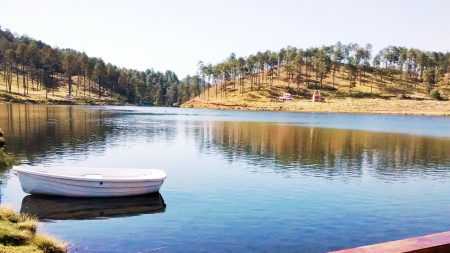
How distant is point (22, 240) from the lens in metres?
16.8

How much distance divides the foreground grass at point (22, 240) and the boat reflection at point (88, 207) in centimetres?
556

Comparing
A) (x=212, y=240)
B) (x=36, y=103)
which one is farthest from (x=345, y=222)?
(x=36, y=103)

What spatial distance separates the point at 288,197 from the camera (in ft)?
107

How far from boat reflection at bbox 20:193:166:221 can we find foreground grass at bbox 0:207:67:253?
5.56 metres

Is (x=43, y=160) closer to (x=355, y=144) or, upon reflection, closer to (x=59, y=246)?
(x=59, y=246)

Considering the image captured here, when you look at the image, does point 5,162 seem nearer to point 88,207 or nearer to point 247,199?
point 88,207

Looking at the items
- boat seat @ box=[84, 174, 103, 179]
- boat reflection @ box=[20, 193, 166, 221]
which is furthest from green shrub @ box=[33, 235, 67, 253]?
boat seat @ box=[84, 174, 103, 179]

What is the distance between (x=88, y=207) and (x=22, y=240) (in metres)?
11.1

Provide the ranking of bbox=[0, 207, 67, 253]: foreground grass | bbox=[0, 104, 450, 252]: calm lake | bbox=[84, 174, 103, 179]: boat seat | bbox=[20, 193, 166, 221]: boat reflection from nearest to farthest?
bbox=[0, 207, 67, 253]: foreground grass, bbox=[0, 104, 450, 252]: calm lake, bbox=[20, 193, 166, 221]: boat reflection, bbox=[84, 174, 103, 179]: boat seat

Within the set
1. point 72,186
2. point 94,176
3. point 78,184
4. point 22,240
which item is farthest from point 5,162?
point 22,240

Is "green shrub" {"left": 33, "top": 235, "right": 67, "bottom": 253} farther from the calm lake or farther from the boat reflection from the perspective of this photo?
the boat reflection

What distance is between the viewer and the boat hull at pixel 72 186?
2903cm

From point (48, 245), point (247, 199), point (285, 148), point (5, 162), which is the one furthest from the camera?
point (285, 148)

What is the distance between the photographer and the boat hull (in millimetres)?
29031
